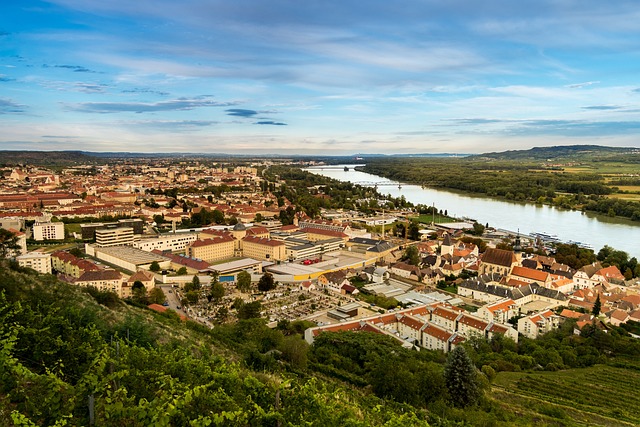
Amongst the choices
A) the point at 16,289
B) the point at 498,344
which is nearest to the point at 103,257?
the point at 16,289

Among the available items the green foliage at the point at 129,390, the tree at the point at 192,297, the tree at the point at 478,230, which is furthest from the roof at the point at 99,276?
the tree at the point at 478,230

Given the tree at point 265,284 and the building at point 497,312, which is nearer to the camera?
the building at point 497,312

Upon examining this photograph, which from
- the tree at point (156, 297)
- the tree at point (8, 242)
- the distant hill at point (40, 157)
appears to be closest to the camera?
the tree at point (156, 297)

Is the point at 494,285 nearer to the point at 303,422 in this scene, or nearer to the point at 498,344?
the point at 498,344

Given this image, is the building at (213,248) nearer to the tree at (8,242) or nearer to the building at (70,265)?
the building at (70,265)

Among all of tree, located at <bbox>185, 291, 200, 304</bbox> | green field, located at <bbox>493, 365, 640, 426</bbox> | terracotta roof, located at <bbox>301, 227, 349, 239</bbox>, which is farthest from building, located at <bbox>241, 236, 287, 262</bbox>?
green field, located at <bbox>493, 365, 640, 426</bbox>

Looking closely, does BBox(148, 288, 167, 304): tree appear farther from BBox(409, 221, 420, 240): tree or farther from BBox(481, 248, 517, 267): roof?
BBox(409, 221, 420, 240): tree
